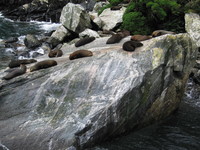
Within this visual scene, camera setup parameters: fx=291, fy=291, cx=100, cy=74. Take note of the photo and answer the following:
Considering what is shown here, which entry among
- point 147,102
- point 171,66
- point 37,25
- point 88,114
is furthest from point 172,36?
point 37,25

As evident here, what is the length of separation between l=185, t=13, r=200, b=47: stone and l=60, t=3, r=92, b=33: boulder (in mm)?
7309

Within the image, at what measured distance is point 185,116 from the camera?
10.7m

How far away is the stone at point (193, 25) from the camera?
50.9 feet

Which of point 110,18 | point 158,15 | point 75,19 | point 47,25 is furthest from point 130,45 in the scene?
point 47,25

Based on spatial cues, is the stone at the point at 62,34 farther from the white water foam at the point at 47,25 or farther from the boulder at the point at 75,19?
the white water foam at the point at 47,25

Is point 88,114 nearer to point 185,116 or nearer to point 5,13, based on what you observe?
point 185,116

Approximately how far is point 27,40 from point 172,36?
45.0ft

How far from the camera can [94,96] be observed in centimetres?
870

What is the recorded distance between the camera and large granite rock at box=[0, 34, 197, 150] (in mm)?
8078

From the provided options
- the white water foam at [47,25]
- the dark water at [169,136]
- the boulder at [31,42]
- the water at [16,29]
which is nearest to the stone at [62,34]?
the boulder at [31,42]

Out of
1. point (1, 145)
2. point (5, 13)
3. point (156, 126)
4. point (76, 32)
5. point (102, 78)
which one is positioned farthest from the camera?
point (5, 13)

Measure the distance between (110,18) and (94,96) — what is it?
13.8 m

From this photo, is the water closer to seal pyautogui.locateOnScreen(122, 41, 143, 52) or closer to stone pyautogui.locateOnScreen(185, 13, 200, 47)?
seal pyautogui.locateOnScreen(122, 41, 143, 52)

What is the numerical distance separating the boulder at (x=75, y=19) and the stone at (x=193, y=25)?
24.0ft
